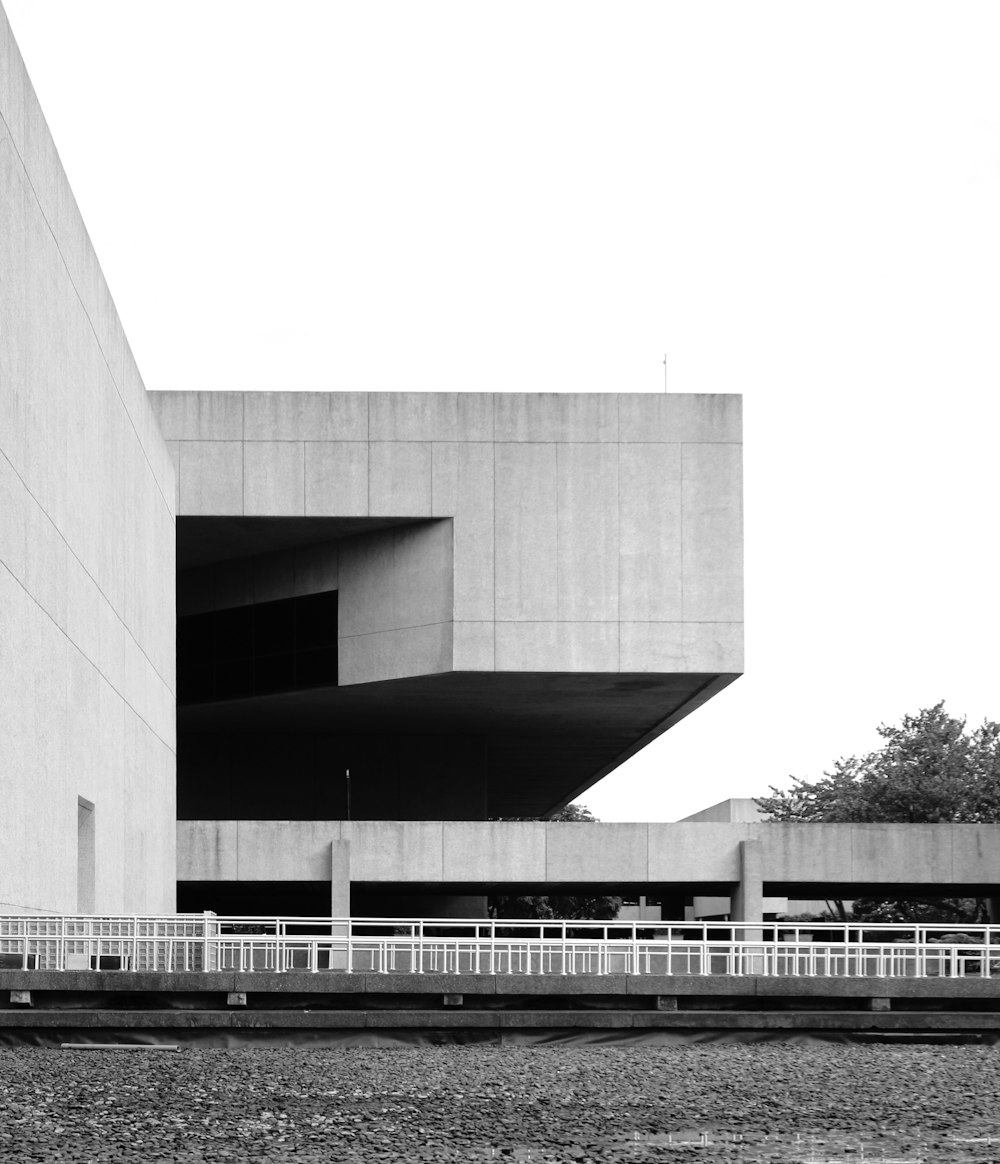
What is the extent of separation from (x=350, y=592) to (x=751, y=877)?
525 inches

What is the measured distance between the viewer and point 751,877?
48.0 meters

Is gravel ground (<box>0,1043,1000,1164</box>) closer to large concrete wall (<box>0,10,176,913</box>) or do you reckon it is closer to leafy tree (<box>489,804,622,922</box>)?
large concrete wall (<box>0,10,176,913</box>)

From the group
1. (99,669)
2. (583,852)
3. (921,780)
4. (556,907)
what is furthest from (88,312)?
(556,907)

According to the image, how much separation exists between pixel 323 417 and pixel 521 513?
5.76 metres

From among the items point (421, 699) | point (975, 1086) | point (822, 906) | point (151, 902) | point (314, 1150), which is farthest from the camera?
point (822, 906)

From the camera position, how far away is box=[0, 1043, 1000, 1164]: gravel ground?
45.0 feet

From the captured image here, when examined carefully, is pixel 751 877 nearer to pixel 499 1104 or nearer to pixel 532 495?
pixel 532 495

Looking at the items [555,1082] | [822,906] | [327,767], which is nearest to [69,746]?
[555,1082]

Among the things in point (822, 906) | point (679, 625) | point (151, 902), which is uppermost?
point (679, 625)

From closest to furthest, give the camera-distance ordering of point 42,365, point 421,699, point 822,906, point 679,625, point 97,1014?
point 97,1014
point 42,365
point 679,625
point 421,699
point 822,906

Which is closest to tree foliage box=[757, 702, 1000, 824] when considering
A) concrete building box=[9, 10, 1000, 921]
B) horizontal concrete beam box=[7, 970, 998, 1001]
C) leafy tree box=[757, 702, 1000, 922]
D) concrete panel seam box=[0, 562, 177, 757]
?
leafy tree box=[757, 702, 1000, 922]

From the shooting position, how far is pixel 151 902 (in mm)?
40688

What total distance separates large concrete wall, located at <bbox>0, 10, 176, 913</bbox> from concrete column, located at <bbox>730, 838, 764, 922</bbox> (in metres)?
16.1

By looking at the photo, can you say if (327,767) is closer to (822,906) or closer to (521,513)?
(521,513)
